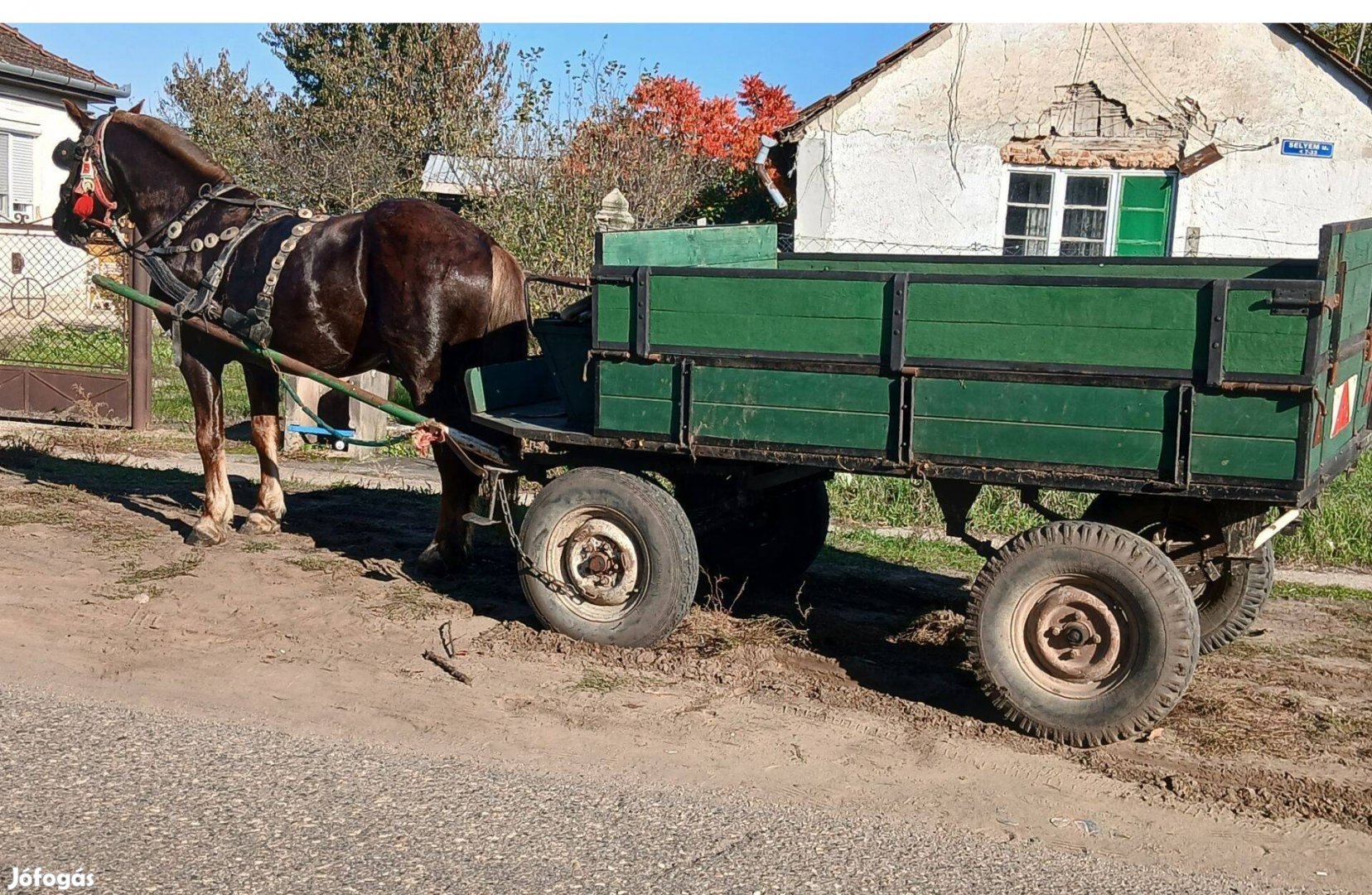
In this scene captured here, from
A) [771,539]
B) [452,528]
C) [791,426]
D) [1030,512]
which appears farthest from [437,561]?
[1030,512]

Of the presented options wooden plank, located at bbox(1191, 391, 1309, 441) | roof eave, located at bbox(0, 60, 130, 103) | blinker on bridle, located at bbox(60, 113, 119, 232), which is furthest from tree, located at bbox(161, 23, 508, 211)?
wooden plank, located at bbox(1191, 391, 1309, 441)

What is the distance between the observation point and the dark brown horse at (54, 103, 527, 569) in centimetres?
696

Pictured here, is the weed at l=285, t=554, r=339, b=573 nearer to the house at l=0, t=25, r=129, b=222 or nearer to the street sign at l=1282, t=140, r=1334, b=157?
the street sign at l=1282, t=140, r=1334, b=157

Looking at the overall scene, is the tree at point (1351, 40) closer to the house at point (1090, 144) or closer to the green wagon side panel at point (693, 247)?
the house at point (1090, 144)

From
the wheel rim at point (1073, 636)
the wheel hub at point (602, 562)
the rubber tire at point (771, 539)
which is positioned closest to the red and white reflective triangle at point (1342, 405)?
the wheel rim at point (1073, 636)

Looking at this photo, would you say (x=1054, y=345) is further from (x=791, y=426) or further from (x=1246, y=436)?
(x=791, y=426)

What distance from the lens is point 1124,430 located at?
187 inches

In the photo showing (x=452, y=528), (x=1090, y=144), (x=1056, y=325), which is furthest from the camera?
(x=1090, y=144)

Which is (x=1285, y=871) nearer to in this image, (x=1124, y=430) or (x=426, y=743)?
(x=1124, y=430)

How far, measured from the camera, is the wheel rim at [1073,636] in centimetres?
491

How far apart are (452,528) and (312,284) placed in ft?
5.13

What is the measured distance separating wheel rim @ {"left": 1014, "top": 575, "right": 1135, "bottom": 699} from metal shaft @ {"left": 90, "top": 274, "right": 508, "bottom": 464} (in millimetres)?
2698

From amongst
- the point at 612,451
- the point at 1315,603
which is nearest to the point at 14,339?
the point at 612,451

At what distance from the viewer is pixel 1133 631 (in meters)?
4.86
